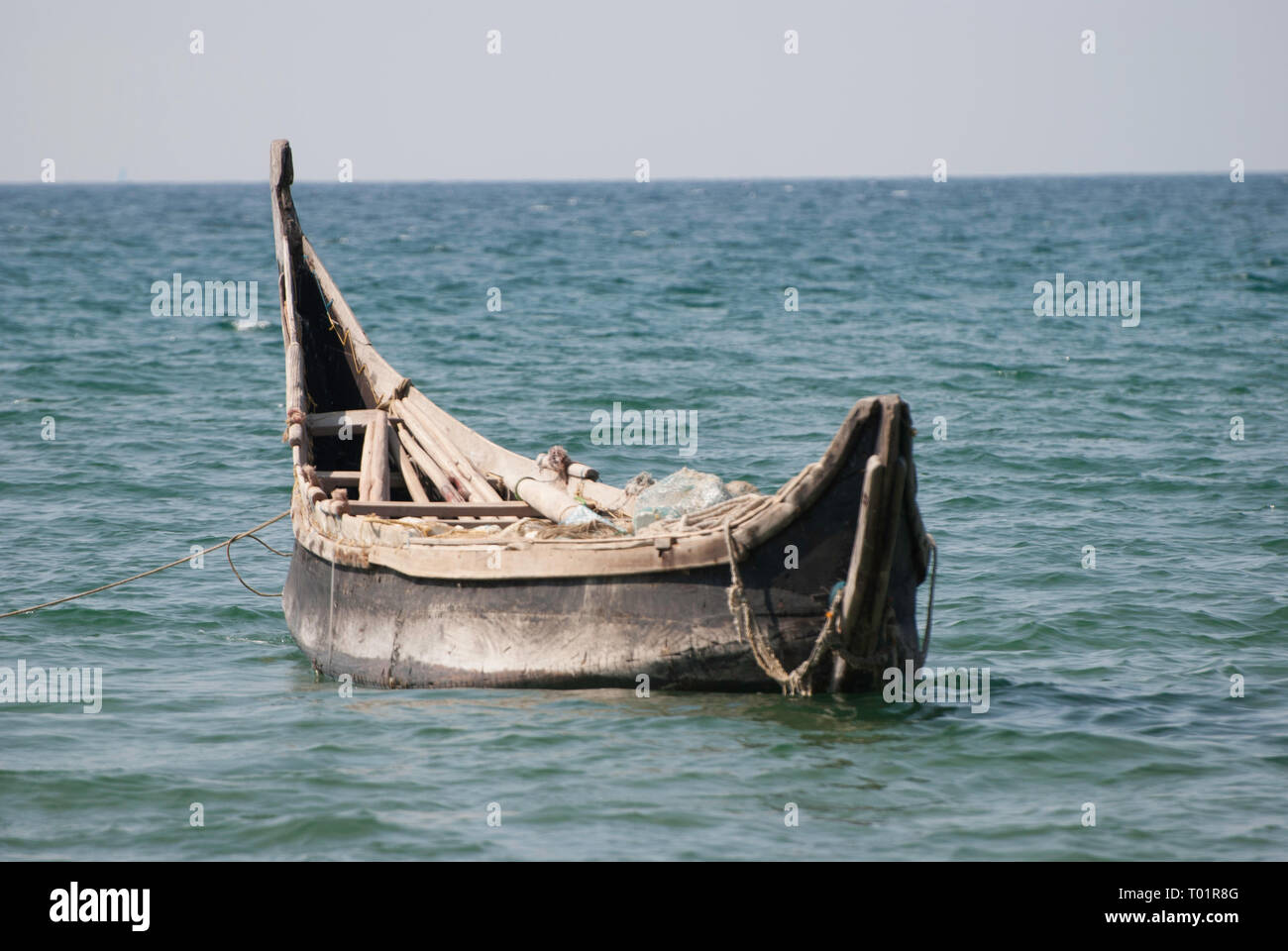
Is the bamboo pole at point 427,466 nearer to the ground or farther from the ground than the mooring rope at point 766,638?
farther from the ground

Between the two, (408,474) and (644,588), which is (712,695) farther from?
(408,474)

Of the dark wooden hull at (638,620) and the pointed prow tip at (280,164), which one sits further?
the pointed prow tip at (280,164)

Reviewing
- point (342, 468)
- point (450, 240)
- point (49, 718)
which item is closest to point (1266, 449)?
point (342, 468)

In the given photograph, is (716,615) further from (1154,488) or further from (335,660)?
(1154,488)

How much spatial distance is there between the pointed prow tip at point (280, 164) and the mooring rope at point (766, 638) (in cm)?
695

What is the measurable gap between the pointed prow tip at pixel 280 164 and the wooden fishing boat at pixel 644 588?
13.7 feet

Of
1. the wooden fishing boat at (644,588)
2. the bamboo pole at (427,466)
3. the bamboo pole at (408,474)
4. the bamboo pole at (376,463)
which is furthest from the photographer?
the bamboo pole at (408,474)

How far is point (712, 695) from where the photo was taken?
767 centimetres

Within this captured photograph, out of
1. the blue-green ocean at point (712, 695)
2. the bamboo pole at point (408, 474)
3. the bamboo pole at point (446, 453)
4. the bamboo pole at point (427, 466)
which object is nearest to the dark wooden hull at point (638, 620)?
the blue-green ocean at point (712, 695)

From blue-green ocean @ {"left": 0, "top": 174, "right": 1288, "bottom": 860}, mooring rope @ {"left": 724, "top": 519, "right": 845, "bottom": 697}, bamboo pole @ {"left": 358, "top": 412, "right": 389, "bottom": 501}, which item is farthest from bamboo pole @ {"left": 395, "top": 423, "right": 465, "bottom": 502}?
mooring rope @ {"left": 724, "top": 519, "right": 845, "bottom": 697}

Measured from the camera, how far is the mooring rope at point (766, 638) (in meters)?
7.23

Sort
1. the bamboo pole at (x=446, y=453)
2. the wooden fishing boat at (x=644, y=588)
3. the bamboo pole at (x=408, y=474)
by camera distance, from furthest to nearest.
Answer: the bamboo pole at (x=408, y=474)
the bamboo pole at (x=446, y=453)
the wooden fishing boat at (x=644, y=588)

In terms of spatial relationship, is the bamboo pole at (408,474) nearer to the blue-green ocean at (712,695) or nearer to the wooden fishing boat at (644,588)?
the wooden fishing boat at (644,588)

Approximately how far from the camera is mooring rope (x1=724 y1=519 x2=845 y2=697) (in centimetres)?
723
